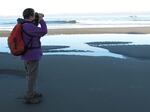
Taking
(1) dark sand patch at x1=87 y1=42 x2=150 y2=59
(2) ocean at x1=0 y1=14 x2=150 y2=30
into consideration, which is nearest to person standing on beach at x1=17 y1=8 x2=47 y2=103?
(1) dark sand patch at x1=87 y1=42 x2=150 y2=59

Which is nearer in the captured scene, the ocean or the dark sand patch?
the dark sand patch

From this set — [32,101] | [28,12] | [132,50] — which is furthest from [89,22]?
[28,12]

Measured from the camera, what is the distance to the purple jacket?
906 cm

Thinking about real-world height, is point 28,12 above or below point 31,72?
above

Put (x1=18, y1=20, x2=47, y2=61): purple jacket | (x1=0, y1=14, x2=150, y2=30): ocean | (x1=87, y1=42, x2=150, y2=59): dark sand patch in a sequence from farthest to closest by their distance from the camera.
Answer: (x1=0, y1=14, x2=150, y2=30): ocean → (x1=87, y1=42, x2=150, y2=59): dark sand patch → (x1=18, y1=20, x2=47, y2=61): purple jacket

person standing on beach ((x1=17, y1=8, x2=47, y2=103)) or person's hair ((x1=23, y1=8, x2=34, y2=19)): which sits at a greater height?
person's hair ((x1=23, y1=8, x2=34, y2=19))

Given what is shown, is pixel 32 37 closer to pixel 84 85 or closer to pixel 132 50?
pixel 84 85

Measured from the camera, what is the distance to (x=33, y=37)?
9109mm

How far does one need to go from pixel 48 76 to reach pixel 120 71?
203cm

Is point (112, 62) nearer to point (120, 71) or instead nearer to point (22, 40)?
point (120, 71)

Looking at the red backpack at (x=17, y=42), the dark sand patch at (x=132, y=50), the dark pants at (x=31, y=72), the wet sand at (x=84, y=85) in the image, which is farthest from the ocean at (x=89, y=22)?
the red backpack at (x=17, y=42)

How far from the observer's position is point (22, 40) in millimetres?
9016

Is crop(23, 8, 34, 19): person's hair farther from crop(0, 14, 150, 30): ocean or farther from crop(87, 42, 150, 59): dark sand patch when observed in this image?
crop(0, 14, 150, 30): ocean

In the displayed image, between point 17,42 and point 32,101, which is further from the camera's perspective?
point 32,101
